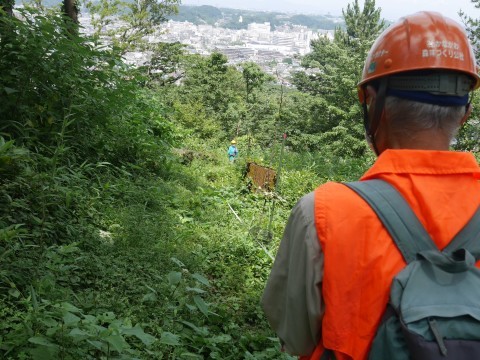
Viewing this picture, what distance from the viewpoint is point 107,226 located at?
200 inches

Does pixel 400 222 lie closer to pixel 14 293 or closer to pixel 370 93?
pixel 370 93

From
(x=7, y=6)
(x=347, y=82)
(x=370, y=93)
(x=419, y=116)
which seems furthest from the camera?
(x=347, y=82)

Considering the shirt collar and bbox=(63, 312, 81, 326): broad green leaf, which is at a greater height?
the shirt collar

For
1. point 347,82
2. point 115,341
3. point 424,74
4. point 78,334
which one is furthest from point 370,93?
point 347,82

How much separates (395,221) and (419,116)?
1.12 ft

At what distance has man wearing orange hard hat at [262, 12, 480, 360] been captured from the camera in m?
1.13

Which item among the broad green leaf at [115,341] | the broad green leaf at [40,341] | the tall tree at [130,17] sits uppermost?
the tall tree at [130,17]

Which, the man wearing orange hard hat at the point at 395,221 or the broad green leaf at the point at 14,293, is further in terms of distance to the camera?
the broad green leaf at the point at 14,293

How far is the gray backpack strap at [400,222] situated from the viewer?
3.80 ft

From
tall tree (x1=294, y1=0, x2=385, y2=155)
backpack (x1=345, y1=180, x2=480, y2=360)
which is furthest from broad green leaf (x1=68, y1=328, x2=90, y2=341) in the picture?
tall tree (x1=294, y1=0, x2=385, y2=155)

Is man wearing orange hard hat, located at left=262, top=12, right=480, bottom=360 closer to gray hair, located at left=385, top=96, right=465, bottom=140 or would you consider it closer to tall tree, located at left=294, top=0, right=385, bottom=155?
gray hair, located at left=385, top=96, right=465, bottom=140

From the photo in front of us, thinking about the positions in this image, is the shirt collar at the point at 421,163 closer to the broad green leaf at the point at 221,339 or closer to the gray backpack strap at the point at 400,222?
the gray backpack strap at the point at 400,222

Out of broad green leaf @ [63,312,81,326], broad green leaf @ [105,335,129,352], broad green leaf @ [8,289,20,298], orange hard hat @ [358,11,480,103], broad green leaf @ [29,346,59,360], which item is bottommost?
broad green leaf @ [8,289,20,298]

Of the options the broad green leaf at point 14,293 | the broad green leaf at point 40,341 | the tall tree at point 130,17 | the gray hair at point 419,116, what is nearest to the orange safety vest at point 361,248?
the gray hair at point 419,116
